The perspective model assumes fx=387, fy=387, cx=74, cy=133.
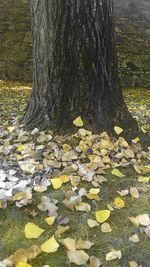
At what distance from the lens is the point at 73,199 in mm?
2564

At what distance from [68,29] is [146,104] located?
295 centimetres

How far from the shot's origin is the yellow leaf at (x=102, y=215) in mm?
2447

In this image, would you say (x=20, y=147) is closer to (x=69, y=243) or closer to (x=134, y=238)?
(x=69, y=243)

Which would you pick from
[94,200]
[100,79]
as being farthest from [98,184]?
[100,79]

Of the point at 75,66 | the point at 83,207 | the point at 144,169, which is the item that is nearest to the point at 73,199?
the point at 83,207

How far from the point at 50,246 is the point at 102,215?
0.44 metres

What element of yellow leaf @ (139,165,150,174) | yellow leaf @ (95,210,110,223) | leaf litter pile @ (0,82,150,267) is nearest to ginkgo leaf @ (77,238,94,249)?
leaf litter pile @ (0,82,150,267)

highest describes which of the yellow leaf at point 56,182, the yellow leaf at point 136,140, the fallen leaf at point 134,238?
the yellow leaf at point 136,140

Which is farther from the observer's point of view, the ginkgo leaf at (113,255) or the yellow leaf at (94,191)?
the yellow leaf at (94,191)

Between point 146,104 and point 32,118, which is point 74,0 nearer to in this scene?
point 32,118

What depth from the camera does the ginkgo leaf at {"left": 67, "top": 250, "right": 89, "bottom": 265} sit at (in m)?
2.10

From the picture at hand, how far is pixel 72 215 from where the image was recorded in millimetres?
2473

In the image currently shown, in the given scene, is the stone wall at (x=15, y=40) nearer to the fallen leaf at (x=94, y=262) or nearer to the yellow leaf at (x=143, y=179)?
the yellow leaf at (x=143, y=179)

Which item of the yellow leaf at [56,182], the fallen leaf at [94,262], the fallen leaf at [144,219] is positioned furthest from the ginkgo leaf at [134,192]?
the fallen leaf at [94,262]
